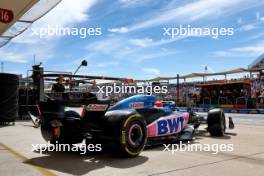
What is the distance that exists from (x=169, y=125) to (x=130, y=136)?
1782 millimetres

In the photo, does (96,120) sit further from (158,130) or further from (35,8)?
(35,8)

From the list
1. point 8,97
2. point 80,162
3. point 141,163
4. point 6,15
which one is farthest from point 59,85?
point 8,97

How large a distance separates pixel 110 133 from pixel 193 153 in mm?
1790

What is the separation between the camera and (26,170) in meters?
5.31

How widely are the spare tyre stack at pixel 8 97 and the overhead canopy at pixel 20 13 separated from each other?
3.77m

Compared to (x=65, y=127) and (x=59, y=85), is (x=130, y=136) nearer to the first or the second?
(x=65, y=127)

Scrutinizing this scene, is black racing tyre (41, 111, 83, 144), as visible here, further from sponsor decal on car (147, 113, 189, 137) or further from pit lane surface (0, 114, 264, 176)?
sponsor decal on car (147, 113, 189, 137)

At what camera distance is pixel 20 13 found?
8.84 m

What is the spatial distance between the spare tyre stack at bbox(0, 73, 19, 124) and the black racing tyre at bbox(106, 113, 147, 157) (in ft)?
29.6

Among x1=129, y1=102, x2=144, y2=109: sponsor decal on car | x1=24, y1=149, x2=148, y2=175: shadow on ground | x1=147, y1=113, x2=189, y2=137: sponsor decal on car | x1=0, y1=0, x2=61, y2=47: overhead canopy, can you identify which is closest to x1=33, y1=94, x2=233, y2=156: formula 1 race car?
x1=147, y1=113, x2=189, y2=137: sponsor decal on car

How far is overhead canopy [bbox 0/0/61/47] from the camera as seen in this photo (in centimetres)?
794

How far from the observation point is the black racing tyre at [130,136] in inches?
240

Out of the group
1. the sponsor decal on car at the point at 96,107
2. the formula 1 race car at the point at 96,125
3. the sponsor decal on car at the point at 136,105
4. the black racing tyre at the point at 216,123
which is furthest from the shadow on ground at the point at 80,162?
the black racing tyre at the point at 216,123

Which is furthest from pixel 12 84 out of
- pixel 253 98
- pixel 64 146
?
pixel 253 98
